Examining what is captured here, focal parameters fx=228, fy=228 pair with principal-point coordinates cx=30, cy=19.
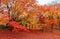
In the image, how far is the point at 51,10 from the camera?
60.2ft

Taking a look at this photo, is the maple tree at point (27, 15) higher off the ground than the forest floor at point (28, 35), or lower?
higher

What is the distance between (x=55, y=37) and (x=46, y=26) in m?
1.26

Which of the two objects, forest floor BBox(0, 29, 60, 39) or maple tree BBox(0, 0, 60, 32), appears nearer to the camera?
maple tree BBox(0, 0, 60, 32)

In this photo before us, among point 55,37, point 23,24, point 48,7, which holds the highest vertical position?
point 48,7

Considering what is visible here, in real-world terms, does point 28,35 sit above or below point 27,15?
below

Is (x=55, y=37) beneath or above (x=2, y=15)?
beneath

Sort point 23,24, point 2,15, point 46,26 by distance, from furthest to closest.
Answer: point 46,26 < point 23,24 < point 2,15

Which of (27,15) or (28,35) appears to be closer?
(27,15)

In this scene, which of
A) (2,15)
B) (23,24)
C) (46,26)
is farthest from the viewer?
(46,26)

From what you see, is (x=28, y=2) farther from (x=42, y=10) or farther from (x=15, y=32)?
(x=15, y=32)

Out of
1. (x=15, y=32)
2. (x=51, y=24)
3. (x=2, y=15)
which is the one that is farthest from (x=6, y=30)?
(x=51, y=24)

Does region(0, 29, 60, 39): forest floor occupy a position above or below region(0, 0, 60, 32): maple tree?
below

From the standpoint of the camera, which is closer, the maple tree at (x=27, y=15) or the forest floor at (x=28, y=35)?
the maple tree at (x=27, y=15)

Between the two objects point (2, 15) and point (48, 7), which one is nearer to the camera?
point (2, 15)
